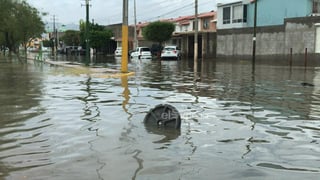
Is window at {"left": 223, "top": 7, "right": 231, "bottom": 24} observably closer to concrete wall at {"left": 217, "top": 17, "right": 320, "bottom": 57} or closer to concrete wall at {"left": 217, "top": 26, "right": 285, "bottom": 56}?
concrete wall at {"left": 217, "top": 17, "right": 320, "bottom": 57}

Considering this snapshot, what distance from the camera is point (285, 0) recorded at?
51.7m

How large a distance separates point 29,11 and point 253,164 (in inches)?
1669

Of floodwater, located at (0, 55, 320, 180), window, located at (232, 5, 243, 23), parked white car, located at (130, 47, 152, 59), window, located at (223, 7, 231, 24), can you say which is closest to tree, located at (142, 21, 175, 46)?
parked white car, located at (130, 47, 152, 59)

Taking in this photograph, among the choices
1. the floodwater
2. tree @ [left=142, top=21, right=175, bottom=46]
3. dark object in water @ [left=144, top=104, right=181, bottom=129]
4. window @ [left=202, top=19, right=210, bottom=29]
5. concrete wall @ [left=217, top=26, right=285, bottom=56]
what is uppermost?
window @ [left=202, top=19, right=210, bottom=29]

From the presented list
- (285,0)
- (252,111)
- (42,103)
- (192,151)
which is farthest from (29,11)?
(192,151)

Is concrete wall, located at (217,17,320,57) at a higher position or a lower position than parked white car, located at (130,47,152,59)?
higher

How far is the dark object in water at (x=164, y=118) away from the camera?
941cm

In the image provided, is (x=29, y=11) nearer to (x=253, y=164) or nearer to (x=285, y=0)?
(x=285, y=0)

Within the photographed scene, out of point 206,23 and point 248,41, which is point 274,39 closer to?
point 248,41

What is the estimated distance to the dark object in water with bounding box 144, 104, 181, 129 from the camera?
30.9 ft

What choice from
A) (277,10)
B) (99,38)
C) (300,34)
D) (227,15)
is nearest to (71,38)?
(99,38)

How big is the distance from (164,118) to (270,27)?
41.8 m

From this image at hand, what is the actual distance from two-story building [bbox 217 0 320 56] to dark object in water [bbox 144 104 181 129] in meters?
35.5

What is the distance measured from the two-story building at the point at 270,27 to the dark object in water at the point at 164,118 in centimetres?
3552
